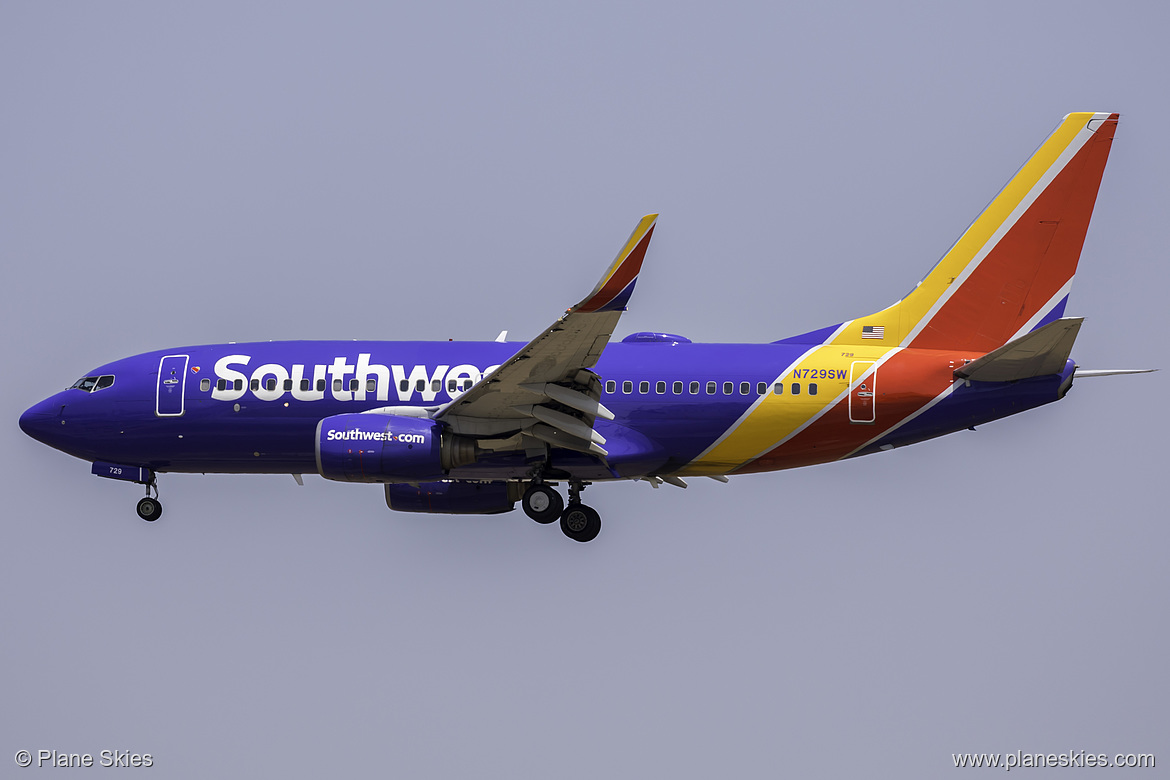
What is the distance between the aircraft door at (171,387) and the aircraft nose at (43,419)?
2.93m

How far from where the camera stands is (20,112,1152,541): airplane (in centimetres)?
3503

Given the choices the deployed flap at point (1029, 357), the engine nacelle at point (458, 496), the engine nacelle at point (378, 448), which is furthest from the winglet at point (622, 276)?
the engine nacelle at point (458, 496)

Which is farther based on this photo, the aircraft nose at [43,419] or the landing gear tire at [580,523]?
A: the aircraft nose at [43,419]

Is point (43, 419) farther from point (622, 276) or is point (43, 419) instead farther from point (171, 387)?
point (622, 276)

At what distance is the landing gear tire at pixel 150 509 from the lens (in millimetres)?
39312

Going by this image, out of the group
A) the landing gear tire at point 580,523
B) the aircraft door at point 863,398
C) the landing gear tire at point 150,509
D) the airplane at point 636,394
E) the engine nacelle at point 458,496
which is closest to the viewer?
the airplane at point 636,394

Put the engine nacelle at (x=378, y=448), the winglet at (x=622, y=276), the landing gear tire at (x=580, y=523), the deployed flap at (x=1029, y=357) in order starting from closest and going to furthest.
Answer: the winglet at (x=622, y=276)
the deployed flap at (x=1029, y=357)
the engine nacelle at (x=378, y=448)
the landing gear tire at (x=580, y=523)

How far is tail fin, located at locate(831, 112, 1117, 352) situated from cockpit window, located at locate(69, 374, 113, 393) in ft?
59.3

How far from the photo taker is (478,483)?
1587 inches

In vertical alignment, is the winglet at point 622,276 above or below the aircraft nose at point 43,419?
above

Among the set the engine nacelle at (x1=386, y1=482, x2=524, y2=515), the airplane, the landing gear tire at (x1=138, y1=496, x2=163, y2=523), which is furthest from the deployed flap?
the landing gear tire at (x1=138, y1=496, x2=163, y2=523)

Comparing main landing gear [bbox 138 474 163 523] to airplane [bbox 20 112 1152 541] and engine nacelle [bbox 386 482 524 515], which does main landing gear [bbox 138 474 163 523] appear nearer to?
airplane [bbox 20 112 1152 541]

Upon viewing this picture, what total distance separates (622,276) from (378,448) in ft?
25.2

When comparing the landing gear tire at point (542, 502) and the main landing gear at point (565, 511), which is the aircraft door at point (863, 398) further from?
the landing gear tire at point (542, 502)
